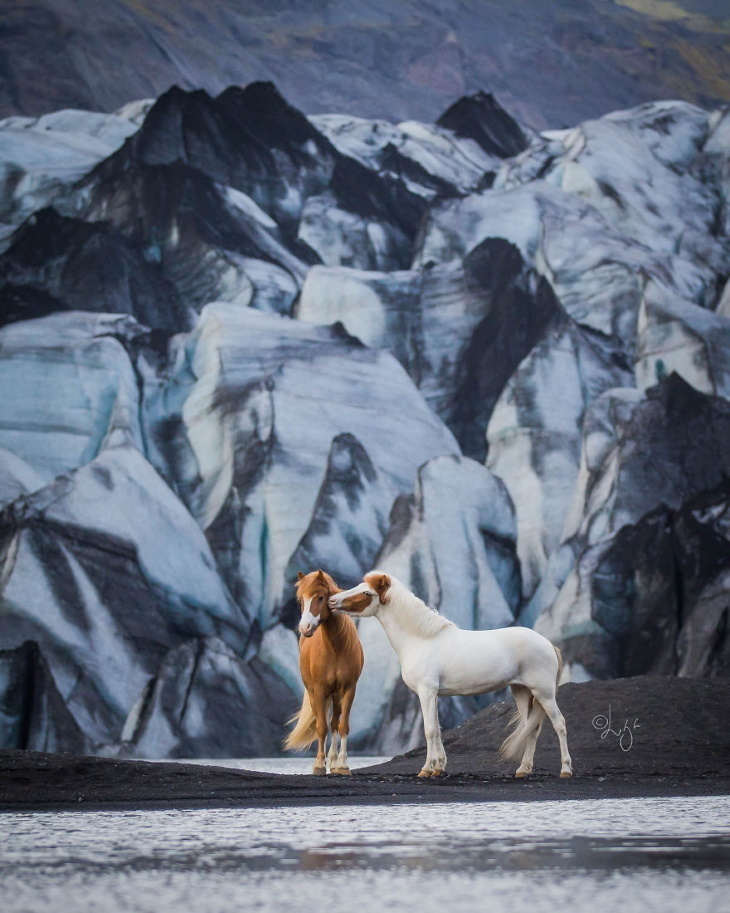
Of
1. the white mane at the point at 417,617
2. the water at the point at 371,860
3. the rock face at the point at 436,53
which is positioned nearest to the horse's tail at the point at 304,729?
the white mane at the point at 417,617

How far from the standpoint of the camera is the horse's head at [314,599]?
8.09 metres

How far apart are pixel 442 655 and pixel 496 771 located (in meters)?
1.99

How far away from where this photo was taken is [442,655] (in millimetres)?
8125

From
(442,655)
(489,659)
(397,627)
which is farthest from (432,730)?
(397,627)

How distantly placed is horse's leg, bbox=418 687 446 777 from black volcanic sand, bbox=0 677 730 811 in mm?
123

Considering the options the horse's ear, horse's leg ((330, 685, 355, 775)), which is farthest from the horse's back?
horse's leg ((330, 685, 355, 775))

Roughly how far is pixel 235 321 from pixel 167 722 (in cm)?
1237

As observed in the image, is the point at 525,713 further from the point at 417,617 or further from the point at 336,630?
the point at 336,630

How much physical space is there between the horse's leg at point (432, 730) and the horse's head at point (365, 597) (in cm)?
65

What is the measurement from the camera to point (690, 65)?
168 ft

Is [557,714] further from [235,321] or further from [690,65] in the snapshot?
[690,65]

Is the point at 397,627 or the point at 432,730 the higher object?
the point at 397,627

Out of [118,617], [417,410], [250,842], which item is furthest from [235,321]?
[250,842]

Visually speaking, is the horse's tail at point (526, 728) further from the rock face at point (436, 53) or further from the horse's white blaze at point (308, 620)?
the rock face at point (436, 53)
